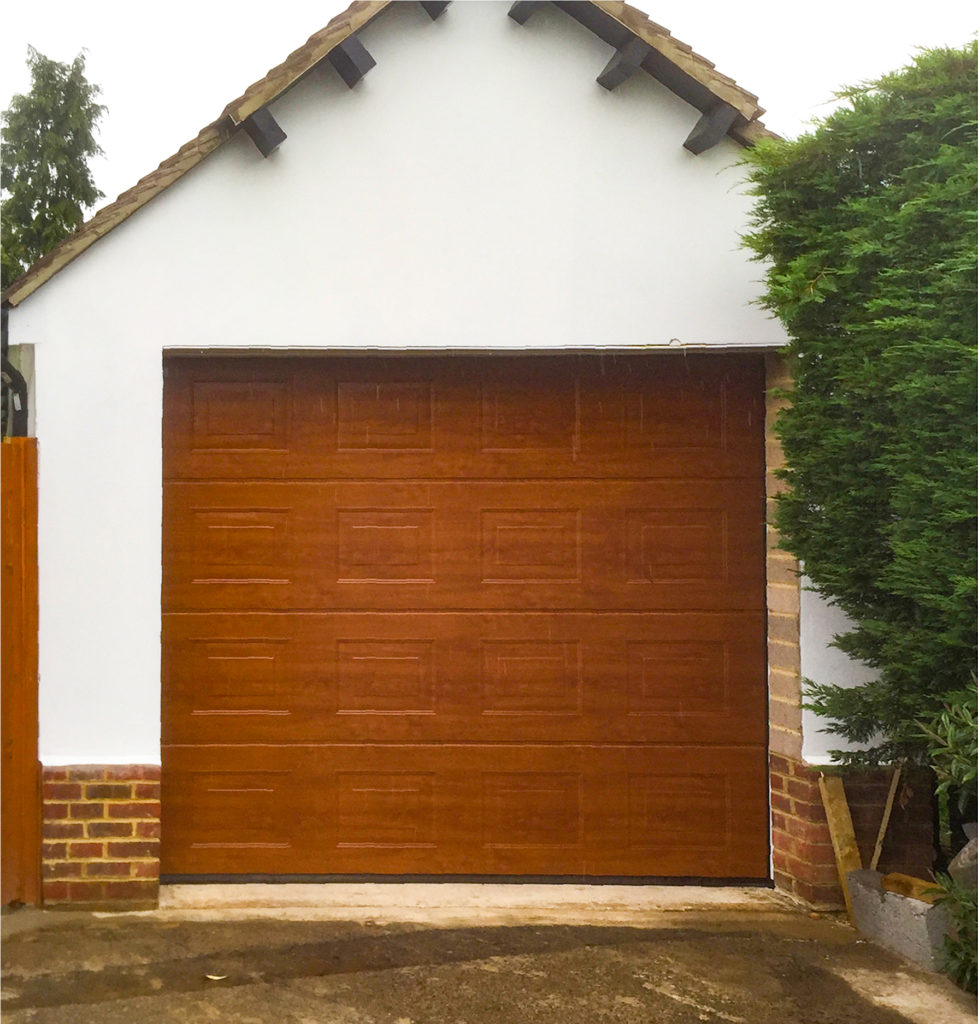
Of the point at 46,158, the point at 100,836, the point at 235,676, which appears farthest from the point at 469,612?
the point at 46,158

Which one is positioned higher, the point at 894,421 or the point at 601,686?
the point at 894,421

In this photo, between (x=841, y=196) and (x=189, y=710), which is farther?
(x=189, y=710)

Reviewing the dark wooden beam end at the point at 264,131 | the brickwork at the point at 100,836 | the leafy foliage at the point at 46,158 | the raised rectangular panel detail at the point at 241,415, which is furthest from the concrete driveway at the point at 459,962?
the leafy foliage at the point at 46,158

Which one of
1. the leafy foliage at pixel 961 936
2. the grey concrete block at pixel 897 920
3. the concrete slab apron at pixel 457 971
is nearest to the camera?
the concrete slab apron at pixel 457 971

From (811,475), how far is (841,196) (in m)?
1.16

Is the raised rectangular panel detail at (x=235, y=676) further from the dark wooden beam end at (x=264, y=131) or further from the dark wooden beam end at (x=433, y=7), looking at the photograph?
the dark wooden beam end at (x=433, y=7)

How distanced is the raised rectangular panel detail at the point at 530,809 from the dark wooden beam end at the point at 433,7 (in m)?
3.57

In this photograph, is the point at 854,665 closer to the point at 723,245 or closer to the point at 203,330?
the point at 723,245

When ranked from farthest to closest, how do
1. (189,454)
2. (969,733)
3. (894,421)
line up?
(189,454)
(894,421)
(969,733)

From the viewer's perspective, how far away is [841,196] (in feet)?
15.4

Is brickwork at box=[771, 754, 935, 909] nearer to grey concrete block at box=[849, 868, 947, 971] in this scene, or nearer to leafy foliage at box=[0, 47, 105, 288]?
grey concrete block at box=[849, 868, 947, 971]

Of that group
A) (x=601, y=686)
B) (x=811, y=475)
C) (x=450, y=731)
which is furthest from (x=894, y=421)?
(x=450, y=731)

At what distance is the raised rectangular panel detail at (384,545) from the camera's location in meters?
5.54

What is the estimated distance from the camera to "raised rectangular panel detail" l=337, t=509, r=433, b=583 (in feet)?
18.2
